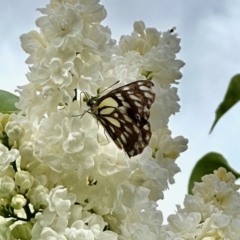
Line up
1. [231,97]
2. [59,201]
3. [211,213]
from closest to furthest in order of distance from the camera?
[59,201] < [211,213] < [231,97]

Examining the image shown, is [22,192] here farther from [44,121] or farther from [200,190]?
[200,190]

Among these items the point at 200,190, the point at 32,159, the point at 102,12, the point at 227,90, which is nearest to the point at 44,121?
the point at 32,159

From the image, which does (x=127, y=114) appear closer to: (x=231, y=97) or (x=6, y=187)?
(x=6, y=187)

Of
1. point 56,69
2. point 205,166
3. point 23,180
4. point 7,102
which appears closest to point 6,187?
point 23,180

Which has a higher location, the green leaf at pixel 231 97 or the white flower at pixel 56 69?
the green leaf at pixel 231 97

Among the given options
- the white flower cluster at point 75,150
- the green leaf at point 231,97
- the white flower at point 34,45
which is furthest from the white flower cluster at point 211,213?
the white flower at point 34,45

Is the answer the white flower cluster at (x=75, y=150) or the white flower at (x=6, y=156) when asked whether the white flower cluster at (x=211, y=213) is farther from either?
the white flower at (x=6, y=156)
